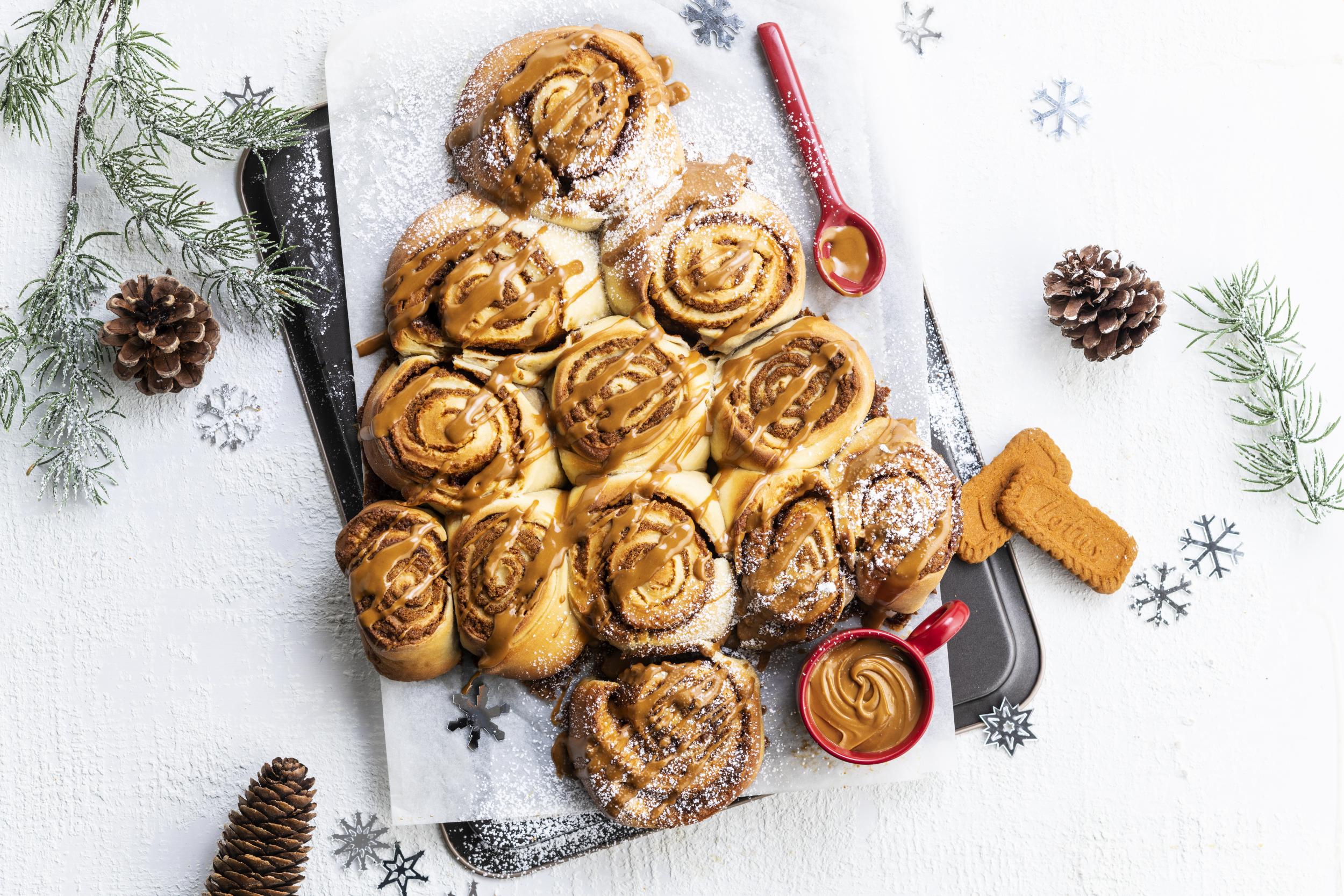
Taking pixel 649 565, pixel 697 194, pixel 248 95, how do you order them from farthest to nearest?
1. pixel 248 95
2. pixel 697 194
3. pixel 649 565


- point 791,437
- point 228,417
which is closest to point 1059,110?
point 791,437

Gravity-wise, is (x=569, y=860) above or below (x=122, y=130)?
below

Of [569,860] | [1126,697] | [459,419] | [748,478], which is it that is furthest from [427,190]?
[1126,697]

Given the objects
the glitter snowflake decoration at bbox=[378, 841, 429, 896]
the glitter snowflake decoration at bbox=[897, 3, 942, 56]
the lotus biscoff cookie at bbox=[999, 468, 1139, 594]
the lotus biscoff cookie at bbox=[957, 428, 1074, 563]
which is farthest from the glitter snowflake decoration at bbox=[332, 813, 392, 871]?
the glitter snowflake decoration at bbox=[897, 3, 942, 56]

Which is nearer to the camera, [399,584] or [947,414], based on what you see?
[399,584]

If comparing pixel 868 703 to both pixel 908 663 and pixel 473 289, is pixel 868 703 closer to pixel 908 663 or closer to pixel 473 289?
pixel 908 663

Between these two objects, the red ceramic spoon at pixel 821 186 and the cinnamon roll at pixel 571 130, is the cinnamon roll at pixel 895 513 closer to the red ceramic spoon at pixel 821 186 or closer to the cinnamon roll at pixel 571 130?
the red ceramic spoon at pixel 821 186

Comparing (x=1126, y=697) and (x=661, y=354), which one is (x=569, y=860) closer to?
(x=661, y=354)
